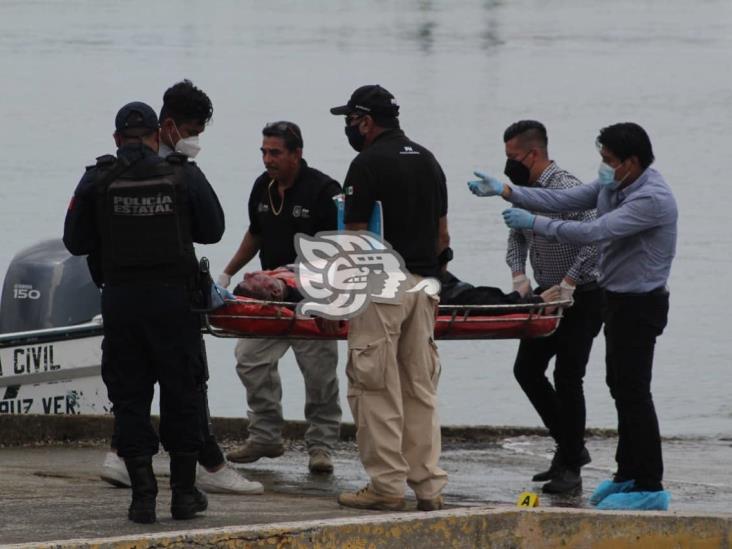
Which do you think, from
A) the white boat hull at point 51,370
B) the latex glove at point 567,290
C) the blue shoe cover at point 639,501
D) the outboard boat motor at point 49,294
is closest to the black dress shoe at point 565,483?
the blue shoe cover at point 639,501

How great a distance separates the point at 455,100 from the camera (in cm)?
3588

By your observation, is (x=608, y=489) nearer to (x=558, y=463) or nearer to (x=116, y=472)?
(x=558, y=463)

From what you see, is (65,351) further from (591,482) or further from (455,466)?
(591,482)

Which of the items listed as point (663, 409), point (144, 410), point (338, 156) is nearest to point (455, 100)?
point (338, 156)

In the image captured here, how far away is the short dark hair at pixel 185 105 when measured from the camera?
6.46 metres

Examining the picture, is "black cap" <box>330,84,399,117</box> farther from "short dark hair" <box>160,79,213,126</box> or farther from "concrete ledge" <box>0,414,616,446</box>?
"concrete ledge" <box>0,414,616,446</box>

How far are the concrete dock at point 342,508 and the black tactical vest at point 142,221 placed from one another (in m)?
0.95

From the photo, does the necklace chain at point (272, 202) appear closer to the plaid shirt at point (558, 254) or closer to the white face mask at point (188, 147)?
the plaid shirt at point (558, 254)

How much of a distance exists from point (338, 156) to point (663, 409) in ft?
43.5

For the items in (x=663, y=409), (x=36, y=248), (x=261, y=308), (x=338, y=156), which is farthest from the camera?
(x=338, y=156)

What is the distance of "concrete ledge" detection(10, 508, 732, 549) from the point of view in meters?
5.16

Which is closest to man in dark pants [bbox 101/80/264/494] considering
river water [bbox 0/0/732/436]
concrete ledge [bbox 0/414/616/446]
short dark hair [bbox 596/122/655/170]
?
short dark hair [bbox 596/122/655/170]

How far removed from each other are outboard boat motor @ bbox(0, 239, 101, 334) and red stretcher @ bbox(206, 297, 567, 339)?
10.3 ft

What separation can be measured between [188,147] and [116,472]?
152 cm
